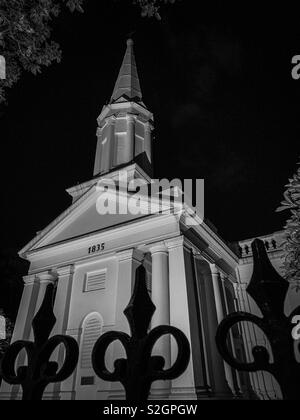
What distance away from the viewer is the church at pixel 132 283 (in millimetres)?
11164

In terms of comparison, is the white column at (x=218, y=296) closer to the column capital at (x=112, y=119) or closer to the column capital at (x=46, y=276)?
the column capital at (x=46, y=276)

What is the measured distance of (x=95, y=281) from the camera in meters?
14.6

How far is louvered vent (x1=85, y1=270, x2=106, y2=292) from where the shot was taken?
14.3 meters

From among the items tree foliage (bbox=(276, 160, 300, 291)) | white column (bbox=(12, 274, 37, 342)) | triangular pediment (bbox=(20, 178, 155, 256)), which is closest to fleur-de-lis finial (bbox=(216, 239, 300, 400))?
tree foliage (bbox=(276, 160, 300, 291))

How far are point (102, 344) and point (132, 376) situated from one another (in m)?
0.36

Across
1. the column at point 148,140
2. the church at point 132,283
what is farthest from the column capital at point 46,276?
the column at point 148,140

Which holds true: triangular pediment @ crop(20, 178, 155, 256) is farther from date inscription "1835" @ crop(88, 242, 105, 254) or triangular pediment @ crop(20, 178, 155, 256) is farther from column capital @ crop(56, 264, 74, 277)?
column capital @ crop(56, 264, 74, 277)

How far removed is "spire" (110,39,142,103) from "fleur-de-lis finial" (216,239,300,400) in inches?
944

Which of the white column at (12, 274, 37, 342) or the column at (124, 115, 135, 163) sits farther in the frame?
the column at (124, 115, 135, 163)

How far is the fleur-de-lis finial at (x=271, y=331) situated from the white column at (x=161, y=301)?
894 cm
